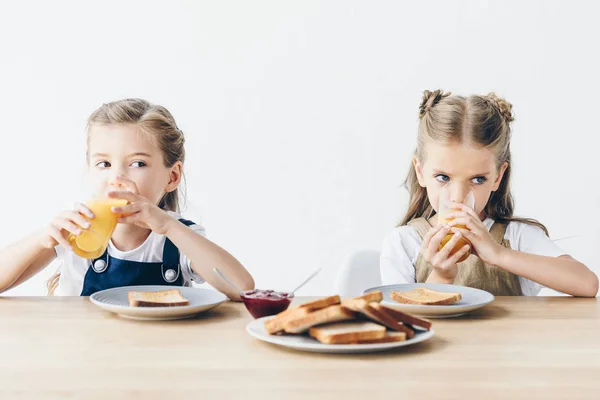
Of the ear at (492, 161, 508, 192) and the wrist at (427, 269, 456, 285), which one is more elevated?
the ear at (492, 161, 508, 192)

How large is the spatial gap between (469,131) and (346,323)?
106 centimetres

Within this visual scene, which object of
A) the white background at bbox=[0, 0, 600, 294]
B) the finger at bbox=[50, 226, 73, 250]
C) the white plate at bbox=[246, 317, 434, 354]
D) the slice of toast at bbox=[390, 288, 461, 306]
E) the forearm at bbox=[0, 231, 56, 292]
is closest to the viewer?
the white plate at bbox=[246, 317, 434, 354]

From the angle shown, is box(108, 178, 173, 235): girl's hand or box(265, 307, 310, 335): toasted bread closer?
box(265, 307, 310, 335): toasted bread

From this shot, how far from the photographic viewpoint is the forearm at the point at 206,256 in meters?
1.64

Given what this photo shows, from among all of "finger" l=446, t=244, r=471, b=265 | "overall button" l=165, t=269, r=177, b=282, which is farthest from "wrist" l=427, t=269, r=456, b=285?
"overall button" l=165, t=269, r=177, b=282

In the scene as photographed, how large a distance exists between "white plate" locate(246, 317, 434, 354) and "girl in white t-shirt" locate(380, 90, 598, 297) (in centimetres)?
72

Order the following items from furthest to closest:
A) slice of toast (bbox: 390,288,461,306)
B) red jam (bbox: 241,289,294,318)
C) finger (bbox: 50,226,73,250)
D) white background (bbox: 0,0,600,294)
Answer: white background (bbox: 0,0,600,294) < finger (bbox: 50,226,73,250) < slice of toast (bbox: 390,288,461,306) < red jam (bbox: 241,289,294,318)

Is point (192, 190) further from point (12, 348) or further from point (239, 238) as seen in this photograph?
point (12, 348)

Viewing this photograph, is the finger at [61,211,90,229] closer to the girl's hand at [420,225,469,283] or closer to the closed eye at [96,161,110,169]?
the closed eye at [96,161,110,169]

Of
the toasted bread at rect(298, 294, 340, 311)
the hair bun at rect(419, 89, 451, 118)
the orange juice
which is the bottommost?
the toasted bread at rect(298, 294, 340, 311)

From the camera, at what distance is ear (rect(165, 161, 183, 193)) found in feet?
6.43

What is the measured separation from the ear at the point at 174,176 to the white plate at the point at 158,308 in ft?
A: 1.75

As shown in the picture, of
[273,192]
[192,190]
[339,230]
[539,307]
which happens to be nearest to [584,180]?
[339,230]

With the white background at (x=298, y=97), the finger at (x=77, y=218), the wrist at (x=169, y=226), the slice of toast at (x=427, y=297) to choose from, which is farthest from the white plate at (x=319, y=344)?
the white background at (x=298, y=97)
